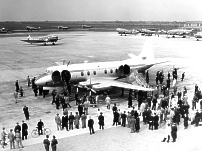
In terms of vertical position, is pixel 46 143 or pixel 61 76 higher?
pixel 61 76

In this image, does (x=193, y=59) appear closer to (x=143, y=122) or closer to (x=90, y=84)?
(x=90, y=84)

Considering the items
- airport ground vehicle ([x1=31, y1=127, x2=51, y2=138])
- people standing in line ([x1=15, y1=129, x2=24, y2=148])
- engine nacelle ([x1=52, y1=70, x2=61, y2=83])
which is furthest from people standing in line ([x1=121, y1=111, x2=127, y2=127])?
engine nacelle ([x1=52, y1=70, x2=61, y2=83])

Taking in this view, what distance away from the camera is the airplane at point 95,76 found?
25961 mm

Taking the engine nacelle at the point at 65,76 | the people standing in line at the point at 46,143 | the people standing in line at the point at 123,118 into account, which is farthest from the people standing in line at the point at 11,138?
the engine nacelle at the point at 65,76

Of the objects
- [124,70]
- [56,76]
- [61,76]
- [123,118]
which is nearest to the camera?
[123,118]

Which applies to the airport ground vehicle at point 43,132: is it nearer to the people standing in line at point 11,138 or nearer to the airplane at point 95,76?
the people standing in line at point 11,138

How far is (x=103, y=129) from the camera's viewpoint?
18.6 m

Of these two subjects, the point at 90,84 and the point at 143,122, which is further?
the point at 90,84

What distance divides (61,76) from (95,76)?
12.6 feet

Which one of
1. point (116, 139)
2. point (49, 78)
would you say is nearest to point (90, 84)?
point (49, 78)

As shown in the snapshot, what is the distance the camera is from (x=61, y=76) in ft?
85.6

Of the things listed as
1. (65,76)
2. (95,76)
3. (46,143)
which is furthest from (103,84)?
(46,143)

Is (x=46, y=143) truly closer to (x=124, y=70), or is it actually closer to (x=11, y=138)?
(x=11, y=138)

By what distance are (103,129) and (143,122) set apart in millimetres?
3162
